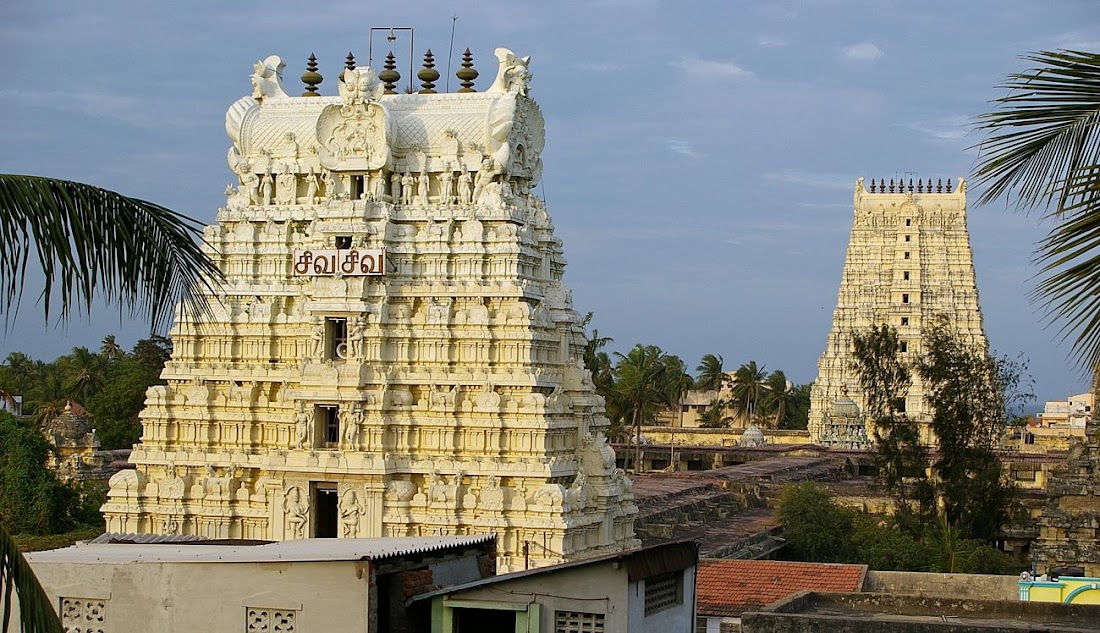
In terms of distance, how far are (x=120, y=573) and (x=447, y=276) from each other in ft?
52.6

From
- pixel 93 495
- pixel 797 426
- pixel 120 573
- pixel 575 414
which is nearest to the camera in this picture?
pixel 120 573

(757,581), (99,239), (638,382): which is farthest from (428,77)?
(638,382)

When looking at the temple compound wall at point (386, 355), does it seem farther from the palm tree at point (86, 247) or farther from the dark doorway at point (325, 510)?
Result: the palm tree at point (86, 247)

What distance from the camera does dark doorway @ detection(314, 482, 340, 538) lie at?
30.8 metres

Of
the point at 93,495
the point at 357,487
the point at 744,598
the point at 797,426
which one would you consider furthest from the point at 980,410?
the point at 797,426

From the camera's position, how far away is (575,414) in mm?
30953

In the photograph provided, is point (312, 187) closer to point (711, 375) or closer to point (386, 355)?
point (386, 355)

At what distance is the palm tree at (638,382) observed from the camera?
7556 centimetres

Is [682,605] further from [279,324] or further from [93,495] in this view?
[93,495]

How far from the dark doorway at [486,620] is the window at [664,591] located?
138 centimetres

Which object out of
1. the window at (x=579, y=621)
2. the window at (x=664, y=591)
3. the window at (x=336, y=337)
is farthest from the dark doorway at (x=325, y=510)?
the window at (x=579, y=621)

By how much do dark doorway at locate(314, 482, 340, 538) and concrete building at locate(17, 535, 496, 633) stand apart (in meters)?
15.0

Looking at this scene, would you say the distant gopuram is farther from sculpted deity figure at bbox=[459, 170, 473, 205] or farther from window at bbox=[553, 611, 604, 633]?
window at bbox=[553, 611, 604, 633]

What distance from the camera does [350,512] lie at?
30.0 m
